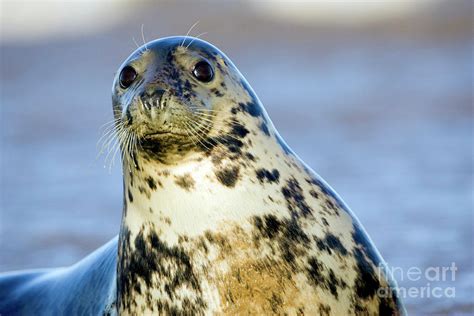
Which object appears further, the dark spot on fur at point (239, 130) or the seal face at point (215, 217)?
the dark spot on fur at point (239, 130)

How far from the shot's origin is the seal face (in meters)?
3.90

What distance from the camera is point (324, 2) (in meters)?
28.9

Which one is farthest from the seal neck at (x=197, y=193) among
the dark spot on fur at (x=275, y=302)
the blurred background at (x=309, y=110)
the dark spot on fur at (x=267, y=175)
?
the blurred background at (x=309, y=110)

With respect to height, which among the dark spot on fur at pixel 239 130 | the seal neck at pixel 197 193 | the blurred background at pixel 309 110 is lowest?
the seal neck at pixel 197 193

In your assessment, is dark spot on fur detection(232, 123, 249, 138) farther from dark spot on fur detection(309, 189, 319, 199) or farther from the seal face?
dark spot on fur detection(309, 189, 319, 199)

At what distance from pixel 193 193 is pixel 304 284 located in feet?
1.68

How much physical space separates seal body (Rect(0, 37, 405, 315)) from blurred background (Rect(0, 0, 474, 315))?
68 centimetres

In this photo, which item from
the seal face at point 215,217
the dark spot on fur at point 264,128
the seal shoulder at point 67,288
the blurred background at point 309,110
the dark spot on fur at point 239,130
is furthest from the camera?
the blurred background at point 309,110

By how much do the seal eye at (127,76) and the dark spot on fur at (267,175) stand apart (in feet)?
1.90

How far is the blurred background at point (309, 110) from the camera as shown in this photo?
25.5 ft

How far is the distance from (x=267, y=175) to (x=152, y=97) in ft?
1.76

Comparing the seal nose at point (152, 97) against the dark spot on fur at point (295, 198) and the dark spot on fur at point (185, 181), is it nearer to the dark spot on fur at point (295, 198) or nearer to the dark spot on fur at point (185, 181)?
the dark spot on fur at point (185, 181)

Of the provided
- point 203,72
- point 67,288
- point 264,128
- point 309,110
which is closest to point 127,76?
point 203,72

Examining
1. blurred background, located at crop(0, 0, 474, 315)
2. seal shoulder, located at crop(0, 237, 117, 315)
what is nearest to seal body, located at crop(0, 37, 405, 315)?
seal shoulder, located at crop(0, 237, 117, 315)
